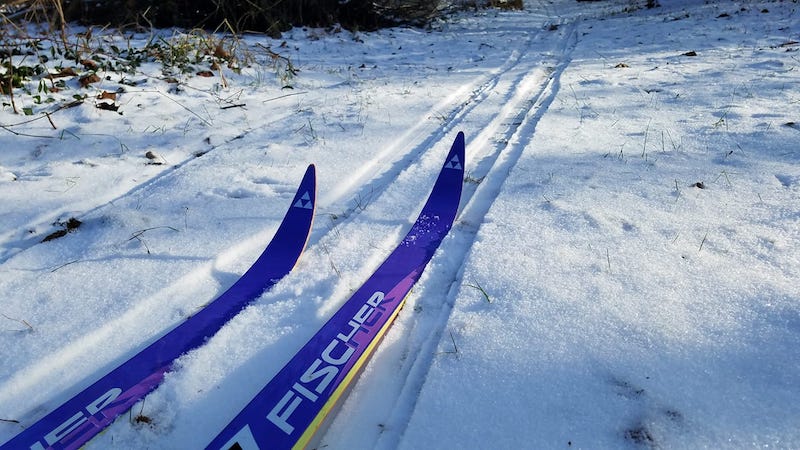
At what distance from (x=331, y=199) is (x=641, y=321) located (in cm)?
168

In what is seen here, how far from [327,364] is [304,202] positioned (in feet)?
3.17

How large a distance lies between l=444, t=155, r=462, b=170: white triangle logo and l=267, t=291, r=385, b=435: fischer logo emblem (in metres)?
1.11

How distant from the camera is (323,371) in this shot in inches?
57.2

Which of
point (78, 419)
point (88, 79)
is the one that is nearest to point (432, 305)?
point (78, 419)

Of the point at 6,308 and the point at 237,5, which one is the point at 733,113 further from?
the point at 237,5

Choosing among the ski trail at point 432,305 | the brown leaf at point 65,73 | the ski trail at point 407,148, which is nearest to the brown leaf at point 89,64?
the brown leaf at point 65,73

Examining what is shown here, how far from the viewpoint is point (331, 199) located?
2.58m

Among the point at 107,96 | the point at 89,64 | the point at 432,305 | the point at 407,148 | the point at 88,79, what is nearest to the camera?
the point at 432,305

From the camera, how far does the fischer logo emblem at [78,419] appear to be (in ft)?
4.09

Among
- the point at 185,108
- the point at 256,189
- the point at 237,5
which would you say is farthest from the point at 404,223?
the point at 237,5

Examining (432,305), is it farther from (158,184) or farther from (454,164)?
(158,184)

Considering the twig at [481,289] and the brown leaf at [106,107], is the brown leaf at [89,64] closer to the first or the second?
the brown leaf at [106,107]

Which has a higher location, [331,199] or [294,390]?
[331,199]

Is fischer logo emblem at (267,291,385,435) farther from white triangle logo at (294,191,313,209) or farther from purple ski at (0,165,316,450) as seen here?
white triangle logo at (294,191,313,209)
